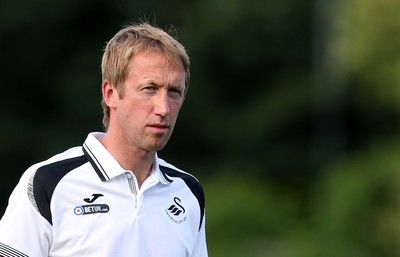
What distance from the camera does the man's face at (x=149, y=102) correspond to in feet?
A: 16.8

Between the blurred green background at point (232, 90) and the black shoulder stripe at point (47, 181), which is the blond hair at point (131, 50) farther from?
the blurred green background at point (232, 90)

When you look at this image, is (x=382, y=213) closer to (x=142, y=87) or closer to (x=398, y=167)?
(x=398, y=167)

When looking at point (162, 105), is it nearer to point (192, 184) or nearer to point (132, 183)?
point (132, 183)

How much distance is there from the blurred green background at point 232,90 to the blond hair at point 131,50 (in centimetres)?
1479

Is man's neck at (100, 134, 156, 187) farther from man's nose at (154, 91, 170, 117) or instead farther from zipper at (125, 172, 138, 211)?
man's nose at (154, 91, 170, 117)

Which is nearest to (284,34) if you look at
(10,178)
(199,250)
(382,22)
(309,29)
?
(309,29)

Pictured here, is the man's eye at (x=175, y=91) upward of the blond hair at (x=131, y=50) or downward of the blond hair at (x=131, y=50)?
downward

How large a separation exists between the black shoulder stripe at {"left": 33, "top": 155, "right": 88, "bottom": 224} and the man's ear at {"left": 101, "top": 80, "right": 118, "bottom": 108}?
29 centimetres

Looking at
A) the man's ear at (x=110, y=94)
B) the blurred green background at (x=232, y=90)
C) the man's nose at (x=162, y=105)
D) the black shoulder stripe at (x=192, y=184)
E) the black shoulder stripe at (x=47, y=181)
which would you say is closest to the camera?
the black shoulder stripe at (x=47, y=181)

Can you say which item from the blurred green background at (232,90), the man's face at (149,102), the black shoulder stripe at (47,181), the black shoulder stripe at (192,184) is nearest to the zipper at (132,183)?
the man's face at (149,102)

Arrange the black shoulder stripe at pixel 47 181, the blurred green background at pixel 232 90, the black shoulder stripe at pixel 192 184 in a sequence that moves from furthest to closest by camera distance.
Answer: the blurred green background at pixel 232 90 → the black shoulder stripe at pixel 192 184 → the black shoulder stripe at pixel 47 181

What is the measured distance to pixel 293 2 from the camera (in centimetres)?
2617

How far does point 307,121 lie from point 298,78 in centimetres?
90

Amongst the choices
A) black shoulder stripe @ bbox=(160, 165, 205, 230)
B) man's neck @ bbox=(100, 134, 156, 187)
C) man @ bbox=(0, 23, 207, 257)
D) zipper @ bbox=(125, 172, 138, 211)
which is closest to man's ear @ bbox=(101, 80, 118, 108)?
man @ bbox=(0, 23, 207, 257)
